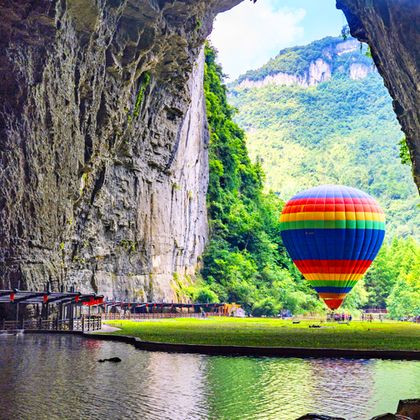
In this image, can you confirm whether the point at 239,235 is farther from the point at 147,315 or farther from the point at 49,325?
the point at 49,325

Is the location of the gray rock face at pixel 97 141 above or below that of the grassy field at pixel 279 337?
above

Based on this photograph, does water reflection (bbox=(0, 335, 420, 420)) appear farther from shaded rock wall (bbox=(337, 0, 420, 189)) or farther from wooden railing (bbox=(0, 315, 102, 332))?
wooden railing (bbox=(0, 315, 102, 332))

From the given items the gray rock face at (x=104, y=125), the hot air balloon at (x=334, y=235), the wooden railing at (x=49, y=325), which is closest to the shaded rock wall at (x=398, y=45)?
the gray rock face at (x=104, y=125)

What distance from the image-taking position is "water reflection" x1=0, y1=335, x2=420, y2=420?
11.4 m

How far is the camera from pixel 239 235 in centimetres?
9725

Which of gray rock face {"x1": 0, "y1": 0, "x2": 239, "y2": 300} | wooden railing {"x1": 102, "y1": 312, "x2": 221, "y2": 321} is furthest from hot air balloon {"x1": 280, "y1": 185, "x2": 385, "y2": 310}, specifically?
wooden railing {"x1": 102, "y1": 312, "x2": 221, "y2": 321}

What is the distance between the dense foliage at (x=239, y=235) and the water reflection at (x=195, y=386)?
6538 centimetres

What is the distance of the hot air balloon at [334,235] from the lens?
5350 cm

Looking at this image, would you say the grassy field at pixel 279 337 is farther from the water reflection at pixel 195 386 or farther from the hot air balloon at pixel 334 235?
the hot air balloon at pixel 334 235

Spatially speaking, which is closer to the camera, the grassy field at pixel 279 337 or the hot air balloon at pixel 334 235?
the grassy field at pixel 279 337

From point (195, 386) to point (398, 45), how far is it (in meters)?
9.59

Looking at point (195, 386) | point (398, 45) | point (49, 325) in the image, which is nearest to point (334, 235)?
point (49, 325)

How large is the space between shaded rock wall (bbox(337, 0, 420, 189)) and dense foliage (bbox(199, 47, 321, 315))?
221 ft

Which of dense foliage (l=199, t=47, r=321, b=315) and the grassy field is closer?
the grassy field
